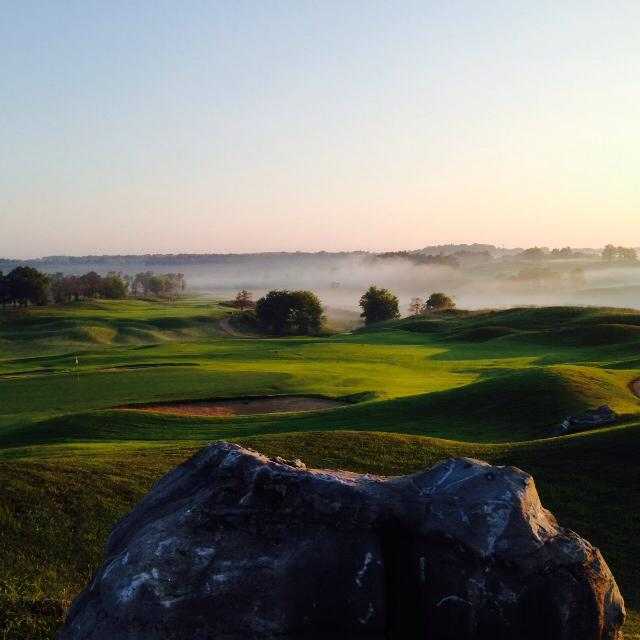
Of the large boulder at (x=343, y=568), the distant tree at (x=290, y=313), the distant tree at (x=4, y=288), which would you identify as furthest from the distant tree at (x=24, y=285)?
the large boulder at (x=343, y=568)

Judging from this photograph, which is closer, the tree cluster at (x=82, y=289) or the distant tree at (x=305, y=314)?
the distant tree at (x=305, y=314)

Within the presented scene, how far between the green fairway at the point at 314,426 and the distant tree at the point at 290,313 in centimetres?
4898

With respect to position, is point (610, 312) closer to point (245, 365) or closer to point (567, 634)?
point (245, 365)

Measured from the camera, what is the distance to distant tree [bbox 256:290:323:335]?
5453 inches

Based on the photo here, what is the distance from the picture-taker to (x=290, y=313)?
13825 centimetres

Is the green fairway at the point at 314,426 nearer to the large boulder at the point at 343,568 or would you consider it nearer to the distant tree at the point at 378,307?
the large boulder at the point at 343,568

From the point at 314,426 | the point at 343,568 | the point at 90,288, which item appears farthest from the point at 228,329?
the point at 343,568

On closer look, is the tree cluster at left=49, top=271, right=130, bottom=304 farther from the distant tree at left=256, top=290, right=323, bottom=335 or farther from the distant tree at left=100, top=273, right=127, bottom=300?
the distant tree at left=256, top=290, right=323, bottom=335

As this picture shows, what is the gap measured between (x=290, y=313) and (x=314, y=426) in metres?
103

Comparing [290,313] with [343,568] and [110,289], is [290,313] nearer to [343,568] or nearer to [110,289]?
[110,289]

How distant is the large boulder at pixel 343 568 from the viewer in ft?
28.3

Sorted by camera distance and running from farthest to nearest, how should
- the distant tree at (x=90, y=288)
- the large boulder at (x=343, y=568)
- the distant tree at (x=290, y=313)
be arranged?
the distant tree at (x=90, y=288) → the distant tree at (x=290, y=313) → the large boulder at (x=343, y=568)

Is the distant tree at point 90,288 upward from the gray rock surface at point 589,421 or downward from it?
upward

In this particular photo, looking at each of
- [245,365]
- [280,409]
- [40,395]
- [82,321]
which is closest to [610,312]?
[245,365]
